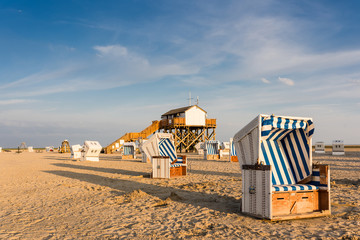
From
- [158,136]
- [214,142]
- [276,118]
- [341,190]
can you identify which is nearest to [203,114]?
[214,142]

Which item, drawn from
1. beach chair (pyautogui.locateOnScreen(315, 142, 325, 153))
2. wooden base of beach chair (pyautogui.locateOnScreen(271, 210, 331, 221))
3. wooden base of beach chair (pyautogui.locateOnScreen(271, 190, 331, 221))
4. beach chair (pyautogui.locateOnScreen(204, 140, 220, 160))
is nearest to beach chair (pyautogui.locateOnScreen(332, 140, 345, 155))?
beach chair (pyautogui.locateOnScreen(315, 142, 325, 153))

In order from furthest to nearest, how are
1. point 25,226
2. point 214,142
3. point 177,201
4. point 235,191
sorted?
point 214,142 → point 235,191 → point 177,201 → point 25,226

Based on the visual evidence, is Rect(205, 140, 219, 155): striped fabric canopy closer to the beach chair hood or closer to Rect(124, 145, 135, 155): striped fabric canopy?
Rect(124, 145, 135, 155): striped fabric canopy

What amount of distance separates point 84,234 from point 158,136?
9.91 m

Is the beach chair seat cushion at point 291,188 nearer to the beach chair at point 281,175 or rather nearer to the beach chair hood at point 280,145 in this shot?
the beach chair at point 281,175

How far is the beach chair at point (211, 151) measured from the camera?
88.5ft

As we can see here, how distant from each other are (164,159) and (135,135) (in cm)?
3105

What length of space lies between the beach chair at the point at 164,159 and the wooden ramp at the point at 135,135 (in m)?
27.6

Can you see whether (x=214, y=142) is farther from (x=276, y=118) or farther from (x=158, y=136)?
(x=276, y=118)

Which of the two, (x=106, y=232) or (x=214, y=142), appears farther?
(x=214, y=142)

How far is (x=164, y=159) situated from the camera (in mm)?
12914

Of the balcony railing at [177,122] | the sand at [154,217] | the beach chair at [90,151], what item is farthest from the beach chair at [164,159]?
the balcony railing at [177,122]

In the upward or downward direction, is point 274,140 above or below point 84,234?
above

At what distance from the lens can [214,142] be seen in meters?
27.9
